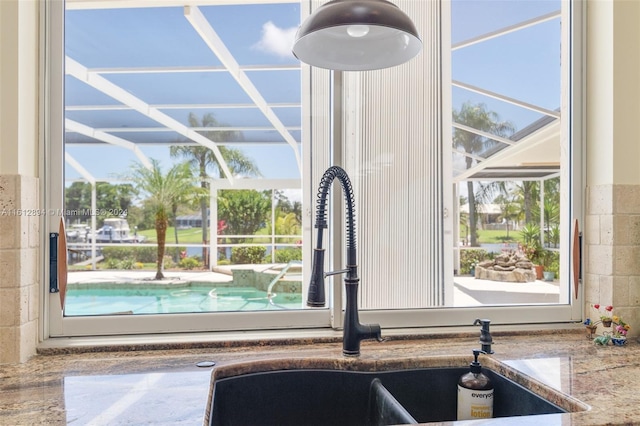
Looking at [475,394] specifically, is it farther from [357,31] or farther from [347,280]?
[357,31]

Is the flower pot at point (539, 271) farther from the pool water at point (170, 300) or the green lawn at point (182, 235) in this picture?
the green lawn at point (182, 235)

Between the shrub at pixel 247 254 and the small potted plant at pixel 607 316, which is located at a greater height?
the shrub at pixel 247 254

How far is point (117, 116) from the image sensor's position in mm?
2090

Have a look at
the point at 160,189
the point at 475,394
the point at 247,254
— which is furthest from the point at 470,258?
the point at 160,189

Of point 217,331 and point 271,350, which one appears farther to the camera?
point 217,331

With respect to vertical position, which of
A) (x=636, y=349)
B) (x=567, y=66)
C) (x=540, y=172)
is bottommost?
(x=636, y=349)

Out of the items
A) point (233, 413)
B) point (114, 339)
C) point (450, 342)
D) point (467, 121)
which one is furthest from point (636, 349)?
point (114, 339)

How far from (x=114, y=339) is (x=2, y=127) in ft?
2.53

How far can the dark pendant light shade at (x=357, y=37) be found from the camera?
1.14 metres

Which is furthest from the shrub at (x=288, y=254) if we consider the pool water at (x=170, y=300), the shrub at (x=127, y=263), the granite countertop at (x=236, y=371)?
the shrub at (x=127, y=263)

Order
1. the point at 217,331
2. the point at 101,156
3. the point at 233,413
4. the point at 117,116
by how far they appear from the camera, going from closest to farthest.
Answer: the point at 233,413 → the point at 217,331 → the point at 101,156 → the point at 117,116

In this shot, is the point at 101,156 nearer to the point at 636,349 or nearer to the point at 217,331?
the point at 217,331

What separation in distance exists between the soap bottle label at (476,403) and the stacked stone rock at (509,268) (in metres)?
0.68

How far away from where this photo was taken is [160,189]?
2.06 m
